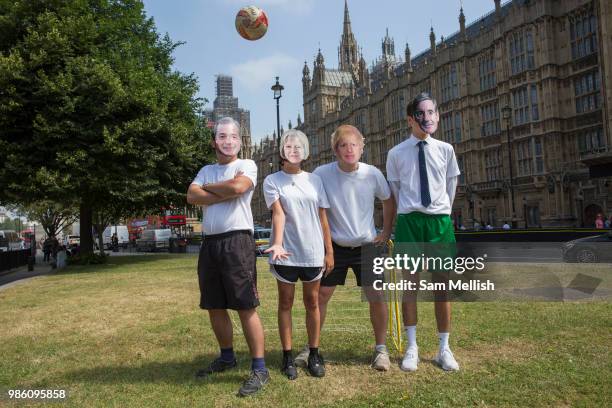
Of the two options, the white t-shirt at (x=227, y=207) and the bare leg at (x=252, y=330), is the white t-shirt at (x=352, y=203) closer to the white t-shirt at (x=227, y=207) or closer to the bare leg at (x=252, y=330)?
the white t-shirt at (x=227, y=207)

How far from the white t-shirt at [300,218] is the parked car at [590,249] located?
12.4m

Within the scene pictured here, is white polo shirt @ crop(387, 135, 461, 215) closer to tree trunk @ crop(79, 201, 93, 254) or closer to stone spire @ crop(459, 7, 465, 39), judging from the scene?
tree trunk @ crop(79, 201, 93, 254)

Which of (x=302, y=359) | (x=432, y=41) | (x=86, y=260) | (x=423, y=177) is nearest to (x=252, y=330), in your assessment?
(x=302, y=359)

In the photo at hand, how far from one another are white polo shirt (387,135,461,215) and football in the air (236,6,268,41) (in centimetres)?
698

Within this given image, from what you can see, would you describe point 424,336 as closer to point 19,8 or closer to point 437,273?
point 437,273

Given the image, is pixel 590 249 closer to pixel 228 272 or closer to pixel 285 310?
pixel 285 310

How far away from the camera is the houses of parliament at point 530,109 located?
97.8 ft

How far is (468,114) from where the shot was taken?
132 ft

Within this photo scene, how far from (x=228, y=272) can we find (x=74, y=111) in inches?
596

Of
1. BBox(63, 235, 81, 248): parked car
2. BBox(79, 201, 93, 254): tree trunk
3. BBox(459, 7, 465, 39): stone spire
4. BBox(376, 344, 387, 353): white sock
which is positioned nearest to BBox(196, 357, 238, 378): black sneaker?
BBox(376, 344, 387, 353): white sock

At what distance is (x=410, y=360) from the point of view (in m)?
4.70

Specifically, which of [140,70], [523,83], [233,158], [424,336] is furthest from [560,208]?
[233,158]

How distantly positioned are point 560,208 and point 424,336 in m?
29.5

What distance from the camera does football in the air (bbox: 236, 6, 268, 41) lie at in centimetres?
1076
